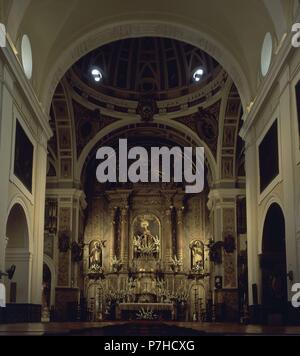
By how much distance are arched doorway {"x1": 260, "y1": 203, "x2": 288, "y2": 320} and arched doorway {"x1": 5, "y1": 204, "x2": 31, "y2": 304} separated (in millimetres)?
5867

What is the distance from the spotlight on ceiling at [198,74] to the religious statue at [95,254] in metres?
7.93

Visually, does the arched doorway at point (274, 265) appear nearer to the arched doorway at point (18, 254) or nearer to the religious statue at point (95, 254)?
the arched doorway at point (18, 254)

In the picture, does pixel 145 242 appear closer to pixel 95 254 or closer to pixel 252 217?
pixel 95 254

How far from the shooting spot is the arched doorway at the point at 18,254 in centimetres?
1617

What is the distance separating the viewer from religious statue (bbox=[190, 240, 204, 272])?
27.3 metres

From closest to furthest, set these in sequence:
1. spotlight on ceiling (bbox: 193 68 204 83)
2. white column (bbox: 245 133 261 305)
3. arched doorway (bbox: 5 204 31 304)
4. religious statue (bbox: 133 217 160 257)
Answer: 1. arched doorway (bbox: 5 204 31 304)
2. white column (bbox: 245 133 261 305)
3. spotlight on ceiling (bbox: 193 68 204 83)
4. religious statue (bbox: 133 217 160 257)

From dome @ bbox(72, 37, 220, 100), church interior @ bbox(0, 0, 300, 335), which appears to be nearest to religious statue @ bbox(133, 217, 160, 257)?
church interior @ bbox(0, 0, 300, 335)

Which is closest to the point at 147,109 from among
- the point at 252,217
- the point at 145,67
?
the point at 145,67

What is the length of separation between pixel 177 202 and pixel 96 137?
15.6 ft

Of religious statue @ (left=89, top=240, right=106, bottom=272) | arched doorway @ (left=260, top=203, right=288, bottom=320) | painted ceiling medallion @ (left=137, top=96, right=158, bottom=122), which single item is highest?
painted ceiling medallion @ (left=137, top=96, right=158, bottom=122)

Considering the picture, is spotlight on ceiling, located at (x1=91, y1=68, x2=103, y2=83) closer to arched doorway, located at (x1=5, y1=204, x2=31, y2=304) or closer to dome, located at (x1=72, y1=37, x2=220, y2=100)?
dome, located at (x1=72, y1=37, x2=220, y2=100)

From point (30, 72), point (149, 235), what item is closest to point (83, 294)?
point (149, 235)

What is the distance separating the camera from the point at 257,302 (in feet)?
54.5
